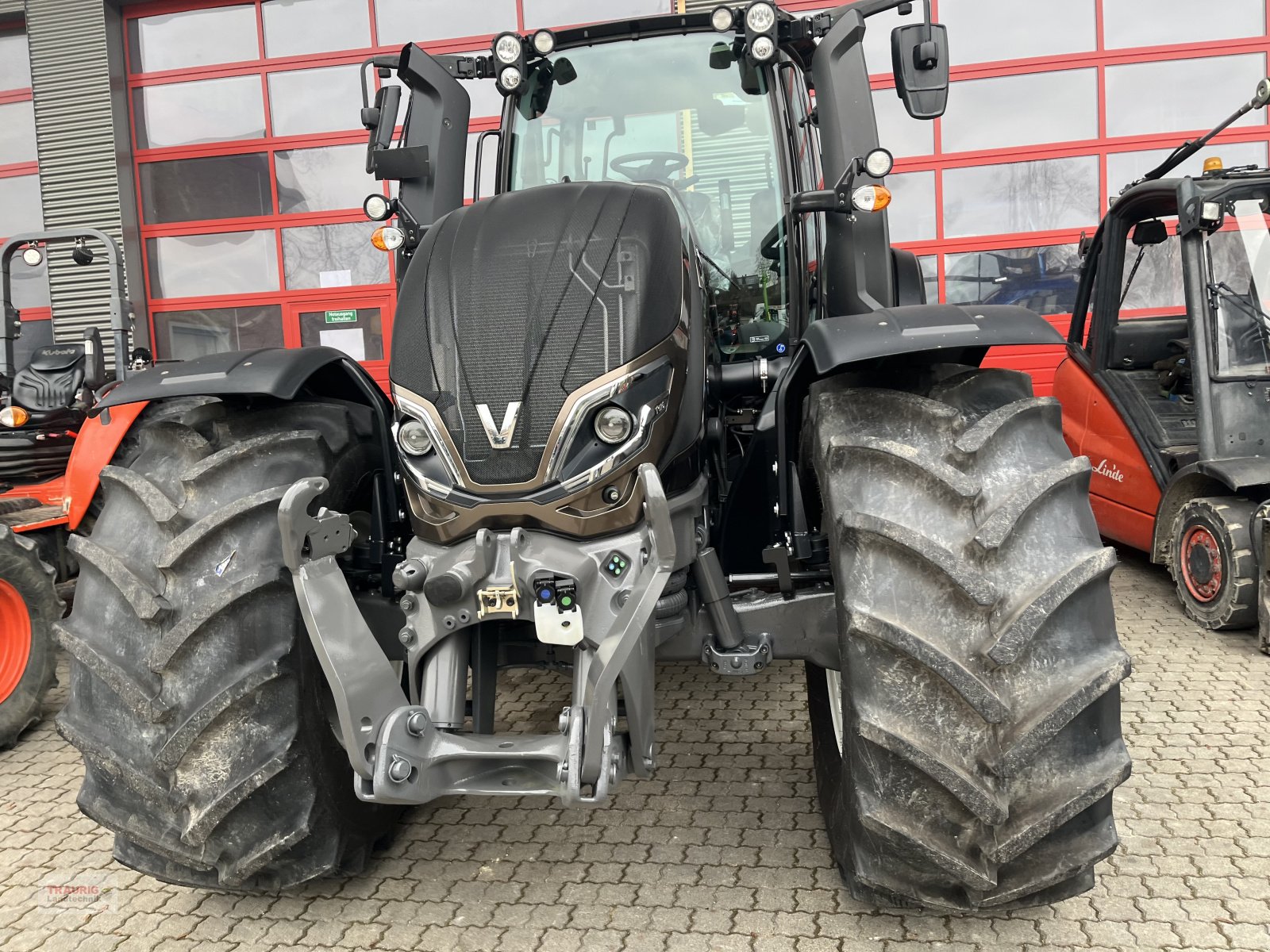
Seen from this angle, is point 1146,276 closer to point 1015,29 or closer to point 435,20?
point 1015,29

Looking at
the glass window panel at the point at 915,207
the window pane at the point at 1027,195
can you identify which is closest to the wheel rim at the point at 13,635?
the glass window panel at the point at 915,207

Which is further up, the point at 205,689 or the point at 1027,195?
the point at 1027,195

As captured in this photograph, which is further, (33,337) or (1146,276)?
(33,337)

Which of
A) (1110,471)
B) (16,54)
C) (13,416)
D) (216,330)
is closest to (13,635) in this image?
(13,416)

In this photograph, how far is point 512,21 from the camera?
916cm

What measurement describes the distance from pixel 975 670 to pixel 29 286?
12.1 m

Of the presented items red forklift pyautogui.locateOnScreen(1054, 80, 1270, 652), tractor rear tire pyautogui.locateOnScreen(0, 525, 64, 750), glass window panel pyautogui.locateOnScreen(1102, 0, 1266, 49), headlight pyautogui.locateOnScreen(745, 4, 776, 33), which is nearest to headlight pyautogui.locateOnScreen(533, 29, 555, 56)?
headlight pyautogui.locateOnScreen(745, 4, 776, 33)

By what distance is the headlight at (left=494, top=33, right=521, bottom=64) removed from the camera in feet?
11.1

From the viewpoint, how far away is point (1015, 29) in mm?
8570

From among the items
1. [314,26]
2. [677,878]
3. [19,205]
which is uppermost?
[314,26]

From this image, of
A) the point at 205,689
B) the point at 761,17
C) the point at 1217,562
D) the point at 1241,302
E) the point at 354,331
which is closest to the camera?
the point at 205,689

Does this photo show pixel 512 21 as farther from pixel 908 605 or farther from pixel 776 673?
pixel 908 605

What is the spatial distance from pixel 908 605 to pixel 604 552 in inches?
24.3

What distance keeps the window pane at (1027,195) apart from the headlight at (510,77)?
20.3 ft
